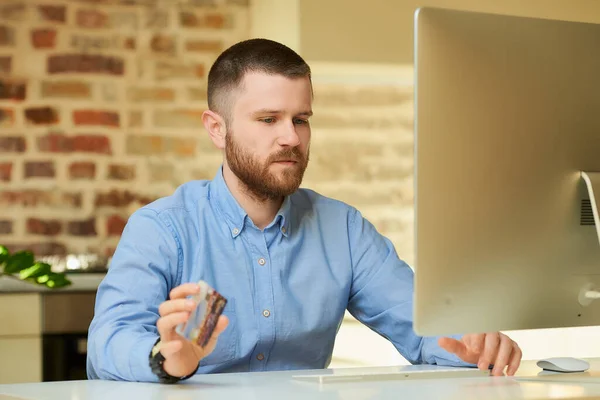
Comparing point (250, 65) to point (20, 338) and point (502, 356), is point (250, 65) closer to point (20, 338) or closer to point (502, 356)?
point (502, 356)

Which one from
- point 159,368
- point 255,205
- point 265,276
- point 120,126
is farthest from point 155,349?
point 120,126

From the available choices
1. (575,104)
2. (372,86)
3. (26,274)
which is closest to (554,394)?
(575,104)

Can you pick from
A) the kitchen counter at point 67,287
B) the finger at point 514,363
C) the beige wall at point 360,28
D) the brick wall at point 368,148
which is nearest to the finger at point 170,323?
the finger at point 514,363

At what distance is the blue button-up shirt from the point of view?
1717 mm

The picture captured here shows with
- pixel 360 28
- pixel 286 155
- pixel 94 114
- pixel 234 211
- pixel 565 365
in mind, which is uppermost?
pixel 360 28

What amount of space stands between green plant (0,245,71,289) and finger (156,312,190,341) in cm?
142

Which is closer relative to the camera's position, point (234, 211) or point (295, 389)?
point (295, 389)

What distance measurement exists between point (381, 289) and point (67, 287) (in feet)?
4.76

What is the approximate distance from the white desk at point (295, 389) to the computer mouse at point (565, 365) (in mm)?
115

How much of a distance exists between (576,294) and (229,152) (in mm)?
800

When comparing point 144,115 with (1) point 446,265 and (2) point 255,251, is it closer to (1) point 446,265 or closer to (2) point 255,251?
(2) point 255,251

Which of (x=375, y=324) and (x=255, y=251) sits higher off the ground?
(x=255, y=251)

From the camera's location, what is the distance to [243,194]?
6.33 ft

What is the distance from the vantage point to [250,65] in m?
1.88
